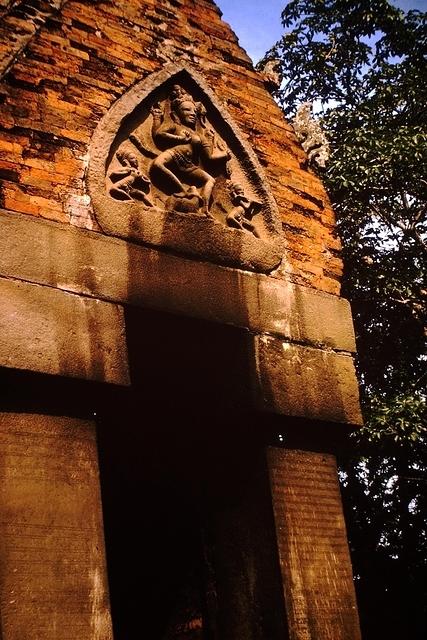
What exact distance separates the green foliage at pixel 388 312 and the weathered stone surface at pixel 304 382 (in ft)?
15.1

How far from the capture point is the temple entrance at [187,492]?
150 inches

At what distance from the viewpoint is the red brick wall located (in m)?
3.82

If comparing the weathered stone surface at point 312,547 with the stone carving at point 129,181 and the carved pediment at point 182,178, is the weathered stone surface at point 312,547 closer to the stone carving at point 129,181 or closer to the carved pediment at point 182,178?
the carved pediment at point 182,178

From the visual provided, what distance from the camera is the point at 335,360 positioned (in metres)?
4.34

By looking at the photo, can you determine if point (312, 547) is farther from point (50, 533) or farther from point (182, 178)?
point (182, 178)

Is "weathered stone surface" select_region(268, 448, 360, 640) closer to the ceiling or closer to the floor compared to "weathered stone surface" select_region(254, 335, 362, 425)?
closer to the floor

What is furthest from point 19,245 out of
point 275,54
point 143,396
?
point 275,54

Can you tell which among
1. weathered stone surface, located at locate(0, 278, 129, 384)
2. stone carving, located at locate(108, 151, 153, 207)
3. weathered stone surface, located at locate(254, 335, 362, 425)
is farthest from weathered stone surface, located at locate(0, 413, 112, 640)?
stone carving, located at locate(108, 151, 153, 207)

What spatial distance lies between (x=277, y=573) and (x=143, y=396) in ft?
4.75

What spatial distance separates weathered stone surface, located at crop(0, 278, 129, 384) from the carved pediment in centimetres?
57

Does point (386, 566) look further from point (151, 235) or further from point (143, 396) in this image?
point (151, 235)

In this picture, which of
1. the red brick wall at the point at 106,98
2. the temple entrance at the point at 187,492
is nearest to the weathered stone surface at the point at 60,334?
the temple entrance at the point at 187,492

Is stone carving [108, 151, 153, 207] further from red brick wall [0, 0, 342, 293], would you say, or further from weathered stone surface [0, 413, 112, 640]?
weathered stone surface [0, 413, 112, 640]

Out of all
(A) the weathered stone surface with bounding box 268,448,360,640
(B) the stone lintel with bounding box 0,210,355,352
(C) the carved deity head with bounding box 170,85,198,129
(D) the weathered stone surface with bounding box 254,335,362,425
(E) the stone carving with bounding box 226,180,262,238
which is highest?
(C) the carved deity head with bounding box 170,85,198,129
